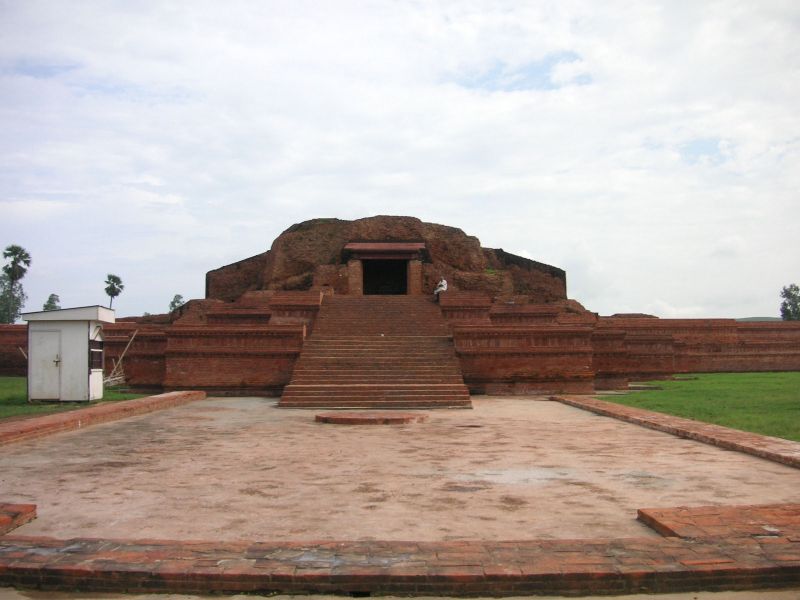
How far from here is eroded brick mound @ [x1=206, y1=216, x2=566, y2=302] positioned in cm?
2025

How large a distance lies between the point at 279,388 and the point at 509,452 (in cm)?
724

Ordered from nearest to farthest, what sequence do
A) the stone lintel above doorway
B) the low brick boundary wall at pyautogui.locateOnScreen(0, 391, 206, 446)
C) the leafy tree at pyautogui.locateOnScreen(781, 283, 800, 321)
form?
the low brick boundary wall at pyautogui.locateOnScreen(0, 391, 206, 446) → the stone lintel above doorway → the leafy tree at pyautogui.locateOnScreen(781, 283, 800, 321)

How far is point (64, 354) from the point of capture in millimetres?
9977

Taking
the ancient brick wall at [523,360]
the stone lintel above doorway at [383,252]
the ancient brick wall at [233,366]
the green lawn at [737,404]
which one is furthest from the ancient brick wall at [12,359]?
the green lawn at [737,404]

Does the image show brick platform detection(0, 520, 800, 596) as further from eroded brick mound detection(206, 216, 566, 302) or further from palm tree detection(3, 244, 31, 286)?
palm tree detection(3, 244, 31, 286)

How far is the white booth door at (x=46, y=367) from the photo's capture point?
9914 millimetres

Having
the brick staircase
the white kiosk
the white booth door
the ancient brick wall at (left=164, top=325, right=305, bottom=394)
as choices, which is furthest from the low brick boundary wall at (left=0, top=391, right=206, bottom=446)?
the ancient brick wall at (left=164, top=325, right=305, bottom=394)

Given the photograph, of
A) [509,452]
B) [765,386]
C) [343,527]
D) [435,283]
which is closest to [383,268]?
[435,283]

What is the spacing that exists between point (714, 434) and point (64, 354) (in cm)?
830

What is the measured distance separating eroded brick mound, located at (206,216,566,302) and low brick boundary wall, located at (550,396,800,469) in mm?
11432

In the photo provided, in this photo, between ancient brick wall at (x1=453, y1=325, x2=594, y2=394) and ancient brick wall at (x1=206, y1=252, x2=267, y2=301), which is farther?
ancient brick wall at (x1=206, y1=252, x2=267, y2=301)

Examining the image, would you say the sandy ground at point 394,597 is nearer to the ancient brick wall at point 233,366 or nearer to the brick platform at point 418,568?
the brick platform at point 418,568

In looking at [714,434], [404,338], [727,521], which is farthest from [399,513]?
[404,338]

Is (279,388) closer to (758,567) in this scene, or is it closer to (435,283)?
(435,283)
